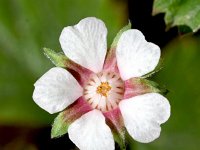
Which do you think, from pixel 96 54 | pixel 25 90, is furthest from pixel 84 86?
pixel 25 90

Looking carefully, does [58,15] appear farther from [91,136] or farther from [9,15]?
[91,136]

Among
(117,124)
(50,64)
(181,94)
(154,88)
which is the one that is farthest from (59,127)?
(181,94)

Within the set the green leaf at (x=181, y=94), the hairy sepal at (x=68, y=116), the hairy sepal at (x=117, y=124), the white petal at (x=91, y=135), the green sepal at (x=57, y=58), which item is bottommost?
the green leaf at (x=181, y=94)

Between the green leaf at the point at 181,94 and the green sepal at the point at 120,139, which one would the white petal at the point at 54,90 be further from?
the green leaf at the point at 181,94

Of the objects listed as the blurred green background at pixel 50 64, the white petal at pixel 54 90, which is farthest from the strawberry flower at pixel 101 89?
the blurred green background at pixel 50 64

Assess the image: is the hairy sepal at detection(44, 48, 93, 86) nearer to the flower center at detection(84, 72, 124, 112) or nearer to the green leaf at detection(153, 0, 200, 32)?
the flower center at detection(84, 72, 124, 112)

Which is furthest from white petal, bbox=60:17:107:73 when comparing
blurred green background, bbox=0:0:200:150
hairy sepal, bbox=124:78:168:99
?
blurred green background, bbox=0:0:200:150
